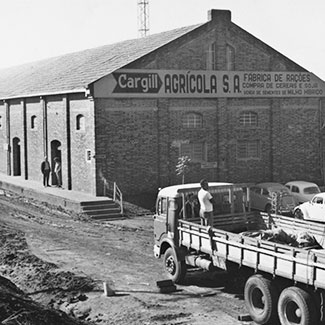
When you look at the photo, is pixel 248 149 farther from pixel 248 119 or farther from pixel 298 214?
pixel 298 214

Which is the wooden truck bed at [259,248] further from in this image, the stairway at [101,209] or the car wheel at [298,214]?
the stairway at [101,209]

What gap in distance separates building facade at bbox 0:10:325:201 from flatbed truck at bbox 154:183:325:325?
13.6 metres

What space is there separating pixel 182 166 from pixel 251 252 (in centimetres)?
1880

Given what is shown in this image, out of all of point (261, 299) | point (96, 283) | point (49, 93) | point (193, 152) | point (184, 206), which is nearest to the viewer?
point (261, 299)

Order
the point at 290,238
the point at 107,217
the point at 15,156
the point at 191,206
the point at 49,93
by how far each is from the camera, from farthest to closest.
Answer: the point at 15,156 < the point at 49,93 < the point at 107,217 < the point at 191,206 < the point at 290,238

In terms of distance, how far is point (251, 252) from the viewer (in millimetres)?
14023

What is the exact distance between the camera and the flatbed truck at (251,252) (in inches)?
494

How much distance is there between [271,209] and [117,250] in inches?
419

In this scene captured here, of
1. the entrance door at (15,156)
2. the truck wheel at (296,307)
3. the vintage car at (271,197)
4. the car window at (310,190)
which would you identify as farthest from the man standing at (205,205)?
the entrance door at (15,156)

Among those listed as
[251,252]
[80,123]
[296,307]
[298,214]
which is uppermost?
[80,123]

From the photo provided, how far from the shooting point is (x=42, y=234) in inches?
1000

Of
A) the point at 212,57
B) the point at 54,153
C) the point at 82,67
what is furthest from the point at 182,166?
the point at 82,67

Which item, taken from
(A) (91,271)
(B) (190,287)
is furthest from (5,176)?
(B) (190,287)

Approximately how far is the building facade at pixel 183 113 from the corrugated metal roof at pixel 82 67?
0.48 feet
